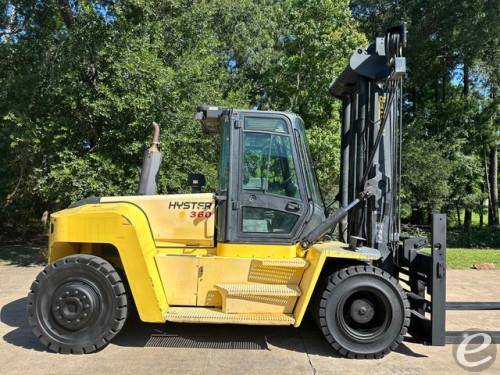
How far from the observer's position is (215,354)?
490cm

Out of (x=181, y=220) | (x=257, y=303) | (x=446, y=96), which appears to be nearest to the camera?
(x=257, y=303)

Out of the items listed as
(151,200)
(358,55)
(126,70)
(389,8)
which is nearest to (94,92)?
(126,70)

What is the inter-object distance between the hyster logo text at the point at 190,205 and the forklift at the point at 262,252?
0.01 m

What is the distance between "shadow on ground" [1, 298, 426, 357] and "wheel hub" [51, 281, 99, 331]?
→ 45 centimetres

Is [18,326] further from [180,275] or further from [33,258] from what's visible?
[33,258]

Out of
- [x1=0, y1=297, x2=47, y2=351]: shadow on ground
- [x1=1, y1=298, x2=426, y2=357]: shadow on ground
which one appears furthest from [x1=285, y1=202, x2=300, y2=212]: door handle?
[x1=0, y1=297, x2=47, y2=351]: shadow on ground

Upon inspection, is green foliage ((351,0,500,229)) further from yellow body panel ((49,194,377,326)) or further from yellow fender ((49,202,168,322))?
yellow fender ((49,202,168,322))

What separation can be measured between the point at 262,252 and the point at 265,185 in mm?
768

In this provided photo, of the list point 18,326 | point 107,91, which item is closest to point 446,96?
point 107,91

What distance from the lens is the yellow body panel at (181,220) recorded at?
529cm

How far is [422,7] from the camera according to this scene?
2180 cm

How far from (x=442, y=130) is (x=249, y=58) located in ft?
→ 45.1

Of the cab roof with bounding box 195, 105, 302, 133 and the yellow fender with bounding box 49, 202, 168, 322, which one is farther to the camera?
the cab roof with bounding box 195, 105, 302, 133

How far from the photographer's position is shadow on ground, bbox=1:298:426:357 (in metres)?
5.12
